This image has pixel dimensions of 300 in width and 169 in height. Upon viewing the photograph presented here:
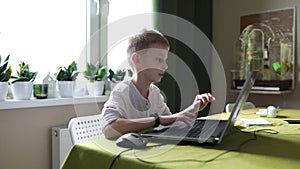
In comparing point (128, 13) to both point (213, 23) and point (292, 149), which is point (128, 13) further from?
point (292, 149)

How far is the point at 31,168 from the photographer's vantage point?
1.97 metres

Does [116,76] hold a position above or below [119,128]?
above

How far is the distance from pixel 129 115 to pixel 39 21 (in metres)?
1.23

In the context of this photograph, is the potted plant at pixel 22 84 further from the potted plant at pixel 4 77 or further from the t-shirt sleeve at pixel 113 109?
the t-shirt sleeve at pixel 113 109

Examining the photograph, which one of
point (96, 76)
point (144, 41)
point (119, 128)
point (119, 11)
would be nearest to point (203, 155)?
point (119, 128)

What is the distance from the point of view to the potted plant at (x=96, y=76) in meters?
2.27

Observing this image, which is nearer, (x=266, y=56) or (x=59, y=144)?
(x=59, y=144)

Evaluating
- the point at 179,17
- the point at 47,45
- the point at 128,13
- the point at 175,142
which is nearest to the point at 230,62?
the point at 179,17

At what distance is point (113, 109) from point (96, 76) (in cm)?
116

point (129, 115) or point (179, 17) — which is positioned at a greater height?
point (179, 17)

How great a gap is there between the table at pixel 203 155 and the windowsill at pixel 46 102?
96 cm

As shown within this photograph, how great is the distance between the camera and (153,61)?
1296mm

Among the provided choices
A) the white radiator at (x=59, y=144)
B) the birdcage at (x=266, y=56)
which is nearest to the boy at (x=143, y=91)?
the white radiator at (x=59, y=144)

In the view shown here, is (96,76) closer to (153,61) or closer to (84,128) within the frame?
(84,128)
